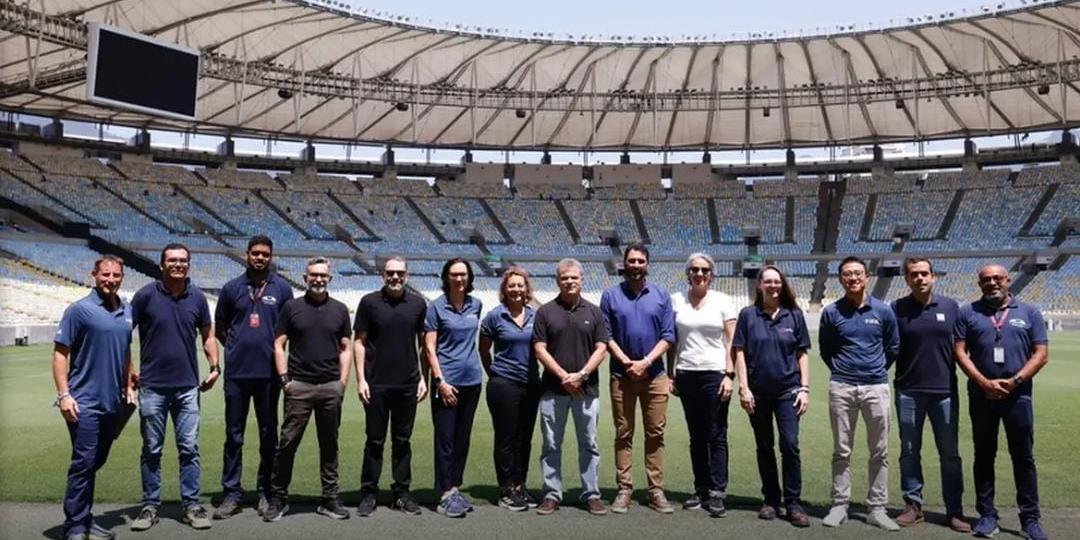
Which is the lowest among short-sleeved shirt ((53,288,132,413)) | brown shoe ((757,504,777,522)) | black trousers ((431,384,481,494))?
brown shoe ((757,504,777,522))

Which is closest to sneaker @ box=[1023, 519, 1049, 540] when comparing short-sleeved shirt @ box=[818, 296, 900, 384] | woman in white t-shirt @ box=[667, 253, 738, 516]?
short-sleeved shirt @ box=[818, 296, 900, 384]

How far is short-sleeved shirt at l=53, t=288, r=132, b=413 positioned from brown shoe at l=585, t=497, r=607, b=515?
3536mm

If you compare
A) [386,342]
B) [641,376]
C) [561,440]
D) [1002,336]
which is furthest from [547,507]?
[1002,336]

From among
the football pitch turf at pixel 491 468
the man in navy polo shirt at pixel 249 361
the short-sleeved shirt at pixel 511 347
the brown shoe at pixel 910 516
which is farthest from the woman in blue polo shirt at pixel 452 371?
the brown shoe at pixel 910 516

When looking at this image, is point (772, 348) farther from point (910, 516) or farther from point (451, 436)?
point (451, 436)

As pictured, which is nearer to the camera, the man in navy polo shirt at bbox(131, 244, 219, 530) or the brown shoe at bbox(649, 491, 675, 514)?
the man in navy polo shirt at bbox(131, 244, 219, 530)

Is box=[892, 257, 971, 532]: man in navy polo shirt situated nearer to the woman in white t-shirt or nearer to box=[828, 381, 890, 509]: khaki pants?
box=[828, 381, 890, 509]: khaki pants

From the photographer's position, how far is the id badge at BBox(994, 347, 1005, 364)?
5.49m

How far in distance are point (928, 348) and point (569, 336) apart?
2.69m

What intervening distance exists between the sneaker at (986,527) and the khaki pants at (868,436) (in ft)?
1.98

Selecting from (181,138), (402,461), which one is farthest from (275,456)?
(181,138)

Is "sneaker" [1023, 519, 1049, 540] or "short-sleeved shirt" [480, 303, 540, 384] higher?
"short-sleeved shirt" [480, 303, 540, 384]

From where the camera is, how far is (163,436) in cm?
557

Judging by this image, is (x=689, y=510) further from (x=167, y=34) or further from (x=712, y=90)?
(x=712, y=90)
